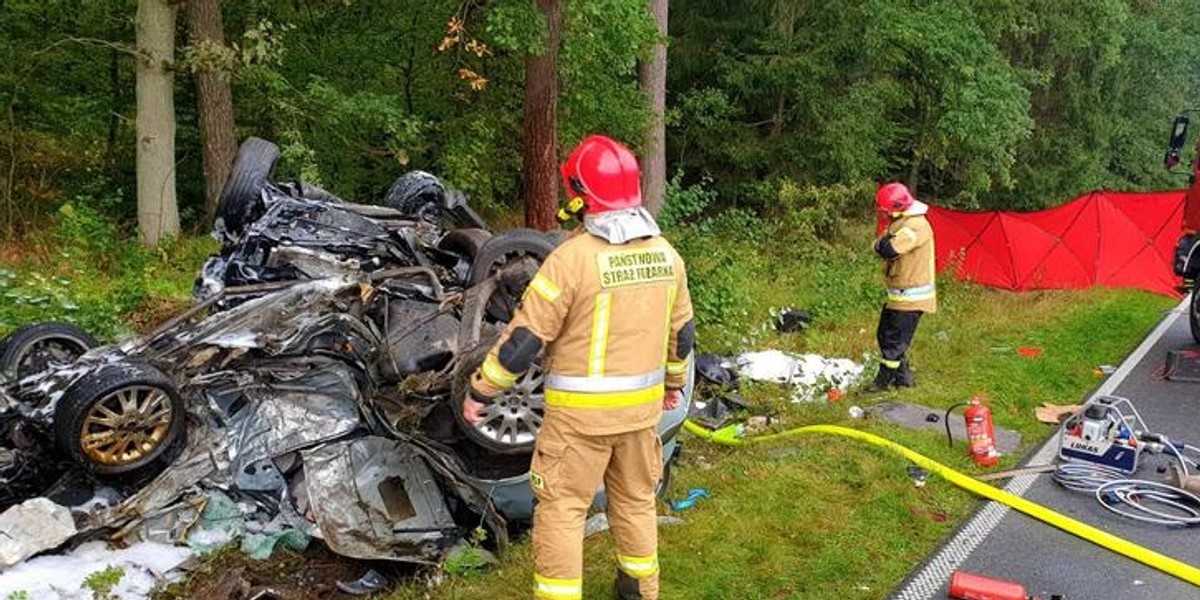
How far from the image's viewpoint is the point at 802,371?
7.45 meters

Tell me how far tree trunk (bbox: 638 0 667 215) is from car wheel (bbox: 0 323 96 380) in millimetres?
9137

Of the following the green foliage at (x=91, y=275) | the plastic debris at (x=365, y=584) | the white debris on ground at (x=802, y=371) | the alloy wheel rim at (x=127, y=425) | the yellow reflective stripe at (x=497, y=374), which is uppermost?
the yellow reflective stripe at (x=497, y=374)

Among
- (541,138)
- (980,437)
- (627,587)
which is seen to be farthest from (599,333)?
(541,138)

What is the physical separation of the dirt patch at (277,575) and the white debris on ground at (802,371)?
12.2ft

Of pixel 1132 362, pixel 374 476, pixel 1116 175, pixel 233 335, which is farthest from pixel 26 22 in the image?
pixel 1116 175

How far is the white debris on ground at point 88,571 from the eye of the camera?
3.84 m

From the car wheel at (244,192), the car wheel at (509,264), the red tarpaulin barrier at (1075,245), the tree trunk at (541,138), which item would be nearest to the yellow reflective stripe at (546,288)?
Result: the car wheel at (509,264)

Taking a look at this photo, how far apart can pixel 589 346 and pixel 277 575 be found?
7.01 feet

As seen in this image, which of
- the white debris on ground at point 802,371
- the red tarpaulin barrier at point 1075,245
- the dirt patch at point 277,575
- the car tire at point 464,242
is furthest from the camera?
the red tarpaulin barrier at point 1075,245

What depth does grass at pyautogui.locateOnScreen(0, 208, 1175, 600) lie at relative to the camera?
423 cm

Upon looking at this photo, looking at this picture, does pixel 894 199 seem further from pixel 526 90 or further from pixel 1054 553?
pixel 526 90

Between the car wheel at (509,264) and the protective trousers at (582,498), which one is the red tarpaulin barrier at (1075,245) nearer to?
the car wheel at (509,264)

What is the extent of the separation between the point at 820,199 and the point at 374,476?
12770 millimetres

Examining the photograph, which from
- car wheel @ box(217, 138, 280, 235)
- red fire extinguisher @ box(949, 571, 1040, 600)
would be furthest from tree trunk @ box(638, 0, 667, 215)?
red fire extinguisher @ box(949, 571, 1040, 600)
